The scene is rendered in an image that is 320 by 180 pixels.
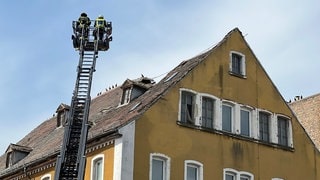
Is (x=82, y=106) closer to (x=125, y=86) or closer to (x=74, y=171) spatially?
(x=74, y=171)

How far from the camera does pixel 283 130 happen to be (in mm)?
38562

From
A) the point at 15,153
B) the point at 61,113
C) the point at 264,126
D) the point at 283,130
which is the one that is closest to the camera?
the point at 264,126

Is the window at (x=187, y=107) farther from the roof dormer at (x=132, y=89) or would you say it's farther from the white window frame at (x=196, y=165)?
the roof dormer at (x=132, y=89)

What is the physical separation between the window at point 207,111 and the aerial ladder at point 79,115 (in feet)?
18.5

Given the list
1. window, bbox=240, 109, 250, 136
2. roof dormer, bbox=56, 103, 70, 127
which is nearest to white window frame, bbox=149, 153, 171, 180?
window, bbox=240, 109, 250, 136

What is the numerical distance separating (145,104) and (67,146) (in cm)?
518

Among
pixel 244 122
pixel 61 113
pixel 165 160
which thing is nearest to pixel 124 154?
pixel 165 160

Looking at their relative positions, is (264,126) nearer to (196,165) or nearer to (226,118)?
(226,118)

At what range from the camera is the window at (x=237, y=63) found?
122 feet

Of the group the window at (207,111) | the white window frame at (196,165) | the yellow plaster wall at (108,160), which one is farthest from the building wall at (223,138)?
the yellow plaster wall at (108,160)

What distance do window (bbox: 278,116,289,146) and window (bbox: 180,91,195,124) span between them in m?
5.80

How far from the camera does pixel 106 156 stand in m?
32.5

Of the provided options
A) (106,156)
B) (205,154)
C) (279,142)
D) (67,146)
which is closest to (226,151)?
(205,154)

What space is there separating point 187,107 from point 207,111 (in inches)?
45.0
